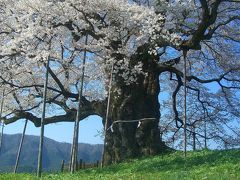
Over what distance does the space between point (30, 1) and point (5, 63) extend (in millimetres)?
7666

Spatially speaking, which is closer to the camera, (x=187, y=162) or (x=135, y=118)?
(x=187, y=162)

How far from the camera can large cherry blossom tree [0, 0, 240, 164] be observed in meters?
26.1

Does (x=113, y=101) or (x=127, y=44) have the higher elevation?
(x=127, y=44)

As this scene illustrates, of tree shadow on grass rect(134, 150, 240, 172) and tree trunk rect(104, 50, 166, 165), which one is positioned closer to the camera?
tree shadow on grass rect(134, 150, 240, 172)

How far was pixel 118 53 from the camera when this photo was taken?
29.0 m

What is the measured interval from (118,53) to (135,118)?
4.45 metres

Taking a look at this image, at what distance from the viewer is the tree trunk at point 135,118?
30.1 metres

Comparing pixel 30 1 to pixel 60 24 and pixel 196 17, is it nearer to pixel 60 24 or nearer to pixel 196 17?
pixel 60 24

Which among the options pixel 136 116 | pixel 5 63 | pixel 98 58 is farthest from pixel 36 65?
pixel 136 116

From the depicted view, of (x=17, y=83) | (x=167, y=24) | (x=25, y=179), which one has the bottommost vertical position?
(x=25, y=179)

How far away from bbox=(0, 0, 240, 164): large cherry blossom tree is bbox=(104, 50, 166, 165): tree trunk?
62mm

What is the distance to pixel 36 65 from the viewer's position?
32.8m

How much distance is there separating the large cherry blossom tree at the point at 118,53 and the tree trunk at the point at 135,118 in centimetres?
6

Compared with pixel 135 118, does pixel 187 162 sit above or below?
below
